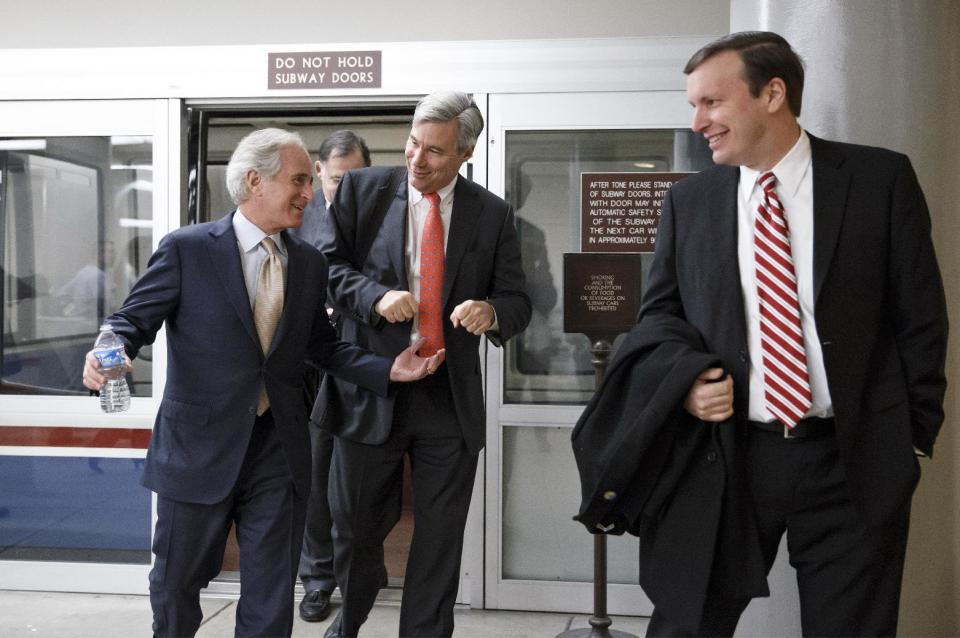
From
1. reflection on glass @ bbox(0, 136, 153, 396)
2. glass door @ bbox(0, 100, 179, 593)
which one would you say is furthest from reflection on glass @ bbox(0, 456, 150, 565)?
reflection on glass @ bbox(0, 136, 153, 396)

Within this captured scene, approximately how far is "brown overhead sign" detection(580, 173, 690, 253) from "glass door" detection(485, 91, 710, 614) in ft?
0.22

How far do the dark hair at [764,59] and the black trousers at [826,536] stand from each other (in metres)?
0.80

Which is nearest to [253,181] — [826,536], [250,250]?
[250,250]

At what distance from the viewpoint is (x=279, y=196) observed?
10.8 feet

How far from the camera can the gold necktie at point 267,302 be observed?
129 inches

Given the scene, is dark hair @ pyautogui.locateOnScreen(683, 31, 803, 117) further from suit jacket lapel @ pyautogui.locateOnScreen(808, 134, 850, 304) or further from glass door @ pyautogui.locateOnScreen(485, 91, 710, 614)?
glass door @ pyautogui.locateOnScreen(485, 91, 710, 614)

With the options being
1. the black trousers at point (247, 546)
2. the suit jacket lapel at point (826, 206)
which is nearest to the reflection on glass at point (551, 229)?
the black trousers at point (247, 546)

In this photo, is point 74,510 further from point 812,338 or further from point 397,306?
point 812,338

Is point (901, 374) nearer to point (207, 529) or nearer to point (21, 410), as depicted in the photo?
point (207, 529)

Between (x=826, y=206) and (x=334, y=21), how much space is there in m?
3.99

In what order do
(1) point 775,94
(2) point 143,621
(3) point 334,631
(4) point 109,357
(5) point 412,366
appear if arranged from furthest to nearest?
1. (2) point 143,621
2. (3) point 334,631
3. (5) point 412,366
4. (4) point 109,357
5. (1) point 775,94

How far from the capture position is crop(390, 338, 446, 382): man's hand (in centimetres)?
350

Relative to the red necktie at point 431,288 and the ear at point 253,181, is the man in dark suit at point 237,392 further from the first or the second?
the red necktie at point 431,288

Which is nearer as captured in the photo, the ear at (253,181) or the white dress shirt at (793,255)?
the white dress shirt at (793,255)
